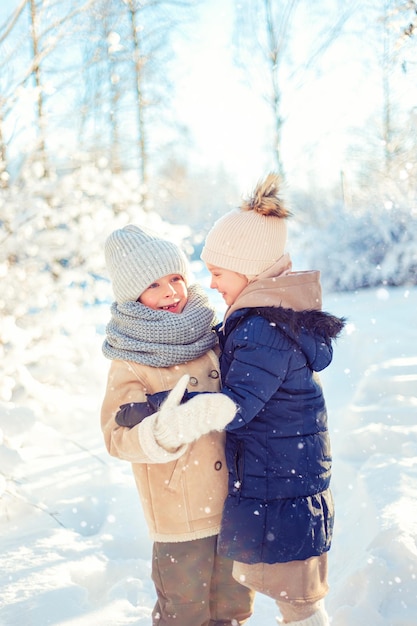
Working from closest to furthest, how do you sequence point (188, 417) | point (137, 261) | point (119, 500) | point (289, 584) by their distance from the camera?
point (188, 417), point (289, 584), point (137, 261), point (119, 500)

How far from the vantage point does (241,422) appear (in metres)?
1.58

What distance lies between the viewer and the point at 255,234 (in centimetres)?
194

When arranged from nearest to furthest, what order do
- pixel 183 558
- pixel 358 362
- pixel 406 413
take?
pixel 183 558, pixel 406 413, pixel 358 362

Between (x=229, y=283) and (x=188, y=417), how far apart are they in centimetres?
64

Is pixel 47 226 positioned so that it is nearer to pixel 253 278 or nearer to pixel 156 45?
pixel 253 278

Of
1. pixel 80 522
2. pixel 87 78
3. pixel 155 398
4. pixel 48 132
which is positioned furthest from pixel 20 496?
pixel 87 78

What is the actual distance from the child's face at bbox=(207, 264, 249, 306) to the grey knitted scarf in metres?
0.14

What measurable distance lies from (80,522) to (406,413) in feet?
7.29

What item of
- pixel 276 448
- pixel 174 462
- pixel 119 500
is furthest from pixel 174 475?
pixel 119 500

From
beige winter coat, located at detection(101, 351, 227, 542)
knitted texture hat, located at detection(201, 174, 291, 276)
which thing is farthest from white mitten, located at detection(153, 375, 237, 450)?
knitted texture hat, located at detection(201, 174, 291, 276)

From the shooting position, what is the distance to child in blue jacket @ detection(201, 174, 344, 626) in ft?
5.50

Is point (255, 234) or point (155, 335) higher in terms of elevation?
point (255, 234)

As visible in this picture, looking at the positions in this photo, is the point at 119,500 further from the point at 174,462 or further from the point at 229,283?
the point at 229,283

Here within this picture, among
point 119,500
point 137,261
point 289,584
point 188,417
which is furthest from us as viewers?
point 119,500
